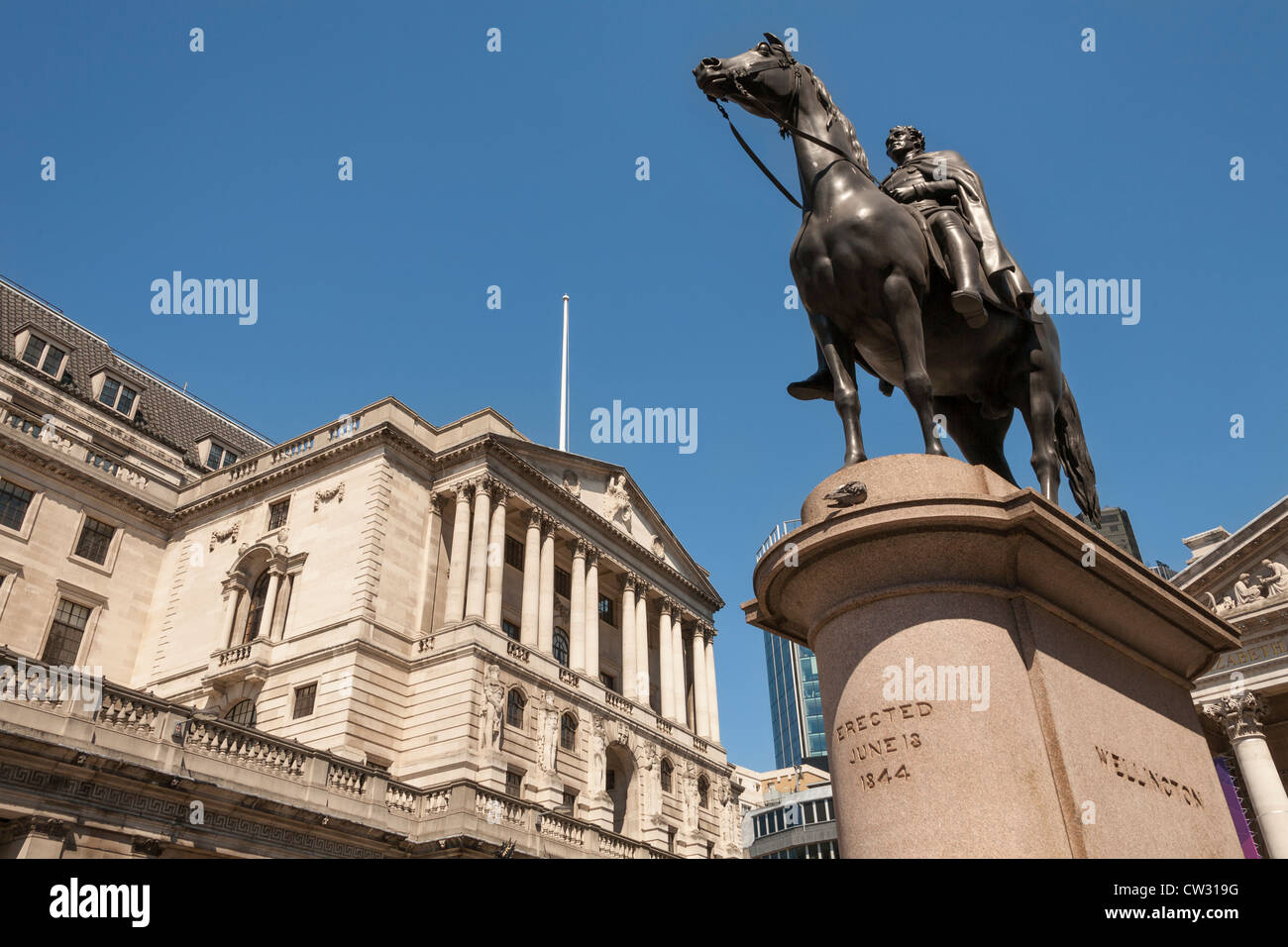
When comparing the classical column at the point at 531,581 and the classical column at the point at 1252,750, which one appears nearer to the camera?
the classical column at the point at 1252,750

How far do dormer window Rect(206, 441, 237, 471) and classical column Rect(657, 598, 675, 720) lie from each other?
103 ft

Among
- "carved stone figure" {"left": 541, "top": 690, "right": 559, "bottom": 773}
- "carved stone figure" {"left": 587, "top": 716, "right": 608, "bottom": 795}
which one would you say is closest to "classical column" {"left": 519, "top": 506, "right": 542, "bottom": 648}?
"carved stone figure" {"left": 541, "top": 690, "right": 559, "bottom": 773}

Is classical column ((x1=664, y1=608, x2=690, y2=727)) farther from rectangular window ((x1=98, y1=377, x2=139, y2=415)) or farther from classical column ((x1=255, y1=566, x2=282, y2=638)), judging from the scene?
rectangular window ((x1=98, y1=377, x2=139, y2=415))

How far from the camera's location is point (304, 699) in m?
39.0

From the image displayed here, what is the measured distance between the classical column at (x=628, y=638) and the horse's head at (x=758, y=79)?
4465 cm

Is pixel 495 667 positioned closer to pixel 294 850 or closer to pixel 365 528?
pixel 365 528

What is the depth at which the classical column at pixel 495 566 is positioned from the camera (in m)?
43.4

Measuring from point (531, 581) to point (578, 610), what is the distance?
3.28 m

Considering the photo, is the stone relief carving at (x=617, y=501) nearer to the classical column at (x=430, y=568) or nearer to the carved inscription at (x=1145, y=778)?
the classical column at (x=430, y=568)

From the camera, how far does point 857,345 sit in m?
7.82

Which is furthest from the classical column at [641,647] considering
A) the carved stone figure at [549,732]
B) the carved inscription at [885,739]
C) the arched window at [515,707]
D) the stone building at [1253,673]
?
the carved inscription at [885,739]

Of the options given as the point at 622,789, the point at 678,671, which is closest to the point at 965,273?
the point at 622,789

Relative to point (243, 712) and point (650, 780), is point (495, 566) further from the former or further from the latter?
point (650, 780)
